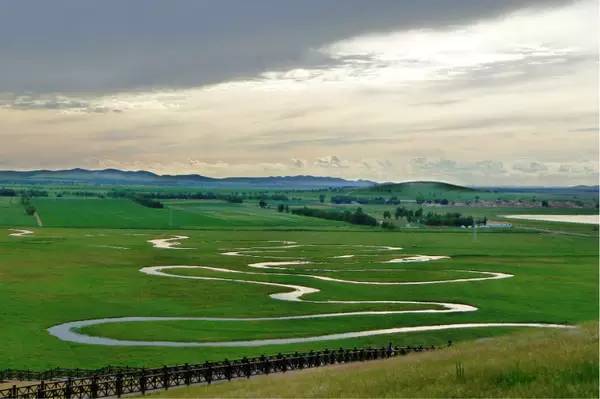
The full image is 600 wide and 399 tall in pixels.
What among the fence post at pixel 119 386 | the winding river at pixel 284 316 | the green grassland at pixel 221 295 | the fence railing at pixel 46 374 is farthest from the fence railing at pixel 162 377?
the winding river at pixel 284 316

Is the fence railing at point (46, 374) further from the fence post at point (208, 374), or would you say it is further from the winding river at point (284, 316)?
the winding river at point (284, 316)

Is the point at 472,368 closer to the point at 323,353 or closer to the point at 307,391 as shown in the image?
the point at 307,391

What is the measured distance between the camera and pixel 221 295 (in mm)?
89688

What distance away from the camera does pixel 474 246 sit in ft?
559

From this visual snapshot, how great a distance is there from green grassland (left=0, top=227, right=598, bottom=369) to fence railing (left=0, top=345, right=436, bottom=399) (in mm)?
9019

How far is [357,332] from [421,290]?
96.3 ft

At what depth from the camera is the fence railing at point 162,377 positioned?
40812mm

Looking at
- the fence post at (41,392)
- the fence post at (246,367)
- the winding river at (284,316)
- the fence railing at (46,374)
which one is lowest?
the winding river at (284,316)

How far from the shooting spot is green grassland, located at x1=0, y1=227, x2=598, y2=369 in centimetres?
6153

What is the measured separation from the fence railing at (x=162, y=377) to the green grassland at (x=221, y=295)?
9019 millimetres

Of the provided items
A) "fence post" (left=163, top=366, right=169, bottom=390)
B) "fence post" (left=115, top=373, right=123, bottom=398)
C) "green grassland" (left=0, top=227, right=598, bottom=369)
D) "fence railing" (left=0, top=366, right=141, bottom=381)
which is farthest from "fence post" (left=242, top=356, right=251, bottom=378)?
"green grassland" (left=0, top=227, right=598, bottom=369)

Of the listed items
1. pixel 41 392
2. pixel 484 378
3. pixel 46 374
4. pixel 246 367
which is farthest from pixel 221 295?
pixel 484 378

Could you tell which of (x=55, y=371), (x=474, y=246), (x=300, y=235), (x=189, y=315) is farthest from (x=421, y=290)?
(x=300, y=235)

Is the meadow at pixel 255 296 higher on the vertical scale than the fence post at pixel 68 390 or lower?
lower
